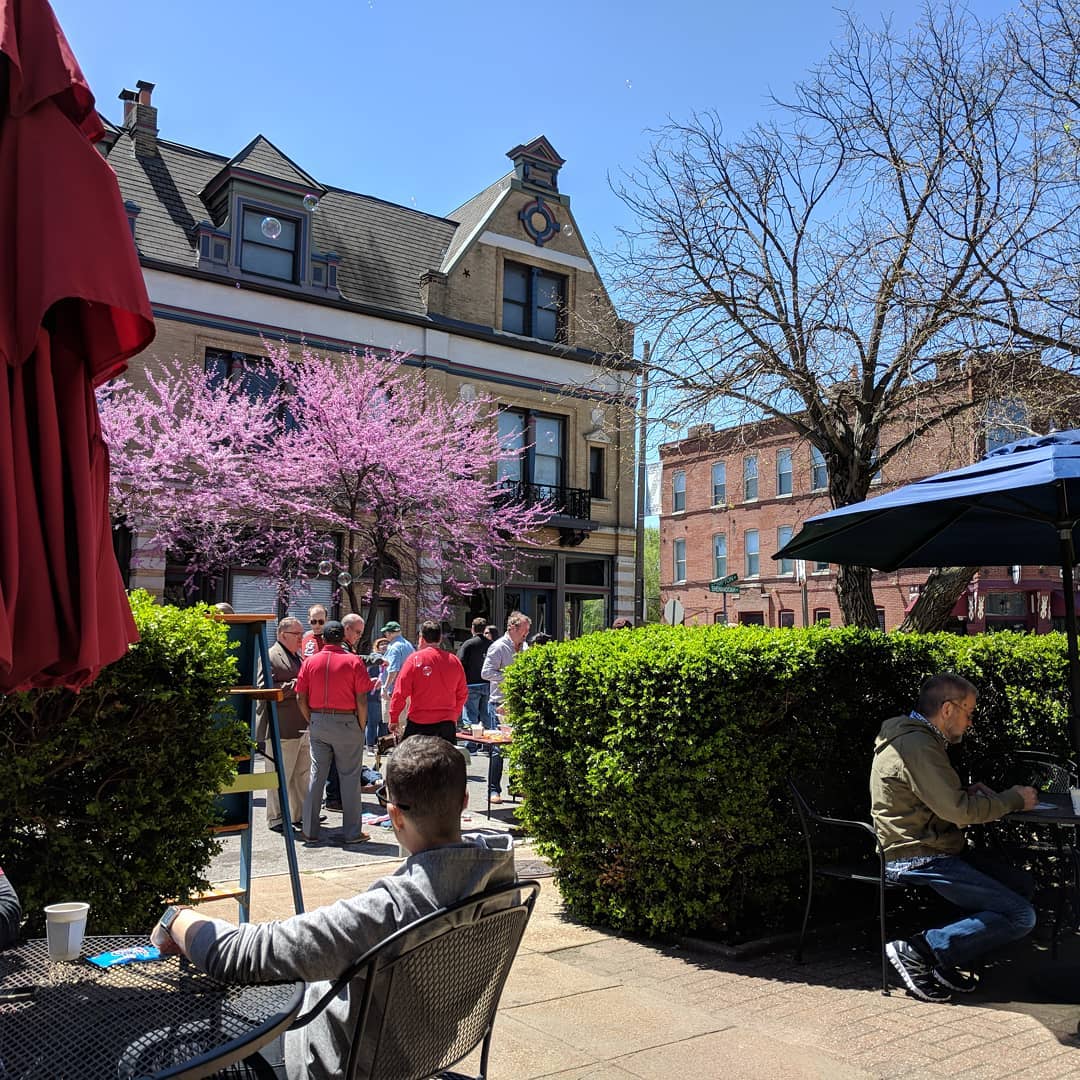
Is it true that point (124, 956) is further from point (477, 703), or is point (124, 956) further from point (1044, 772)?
point (477, 703)

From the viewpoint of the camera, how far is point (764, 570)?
41.1 metres

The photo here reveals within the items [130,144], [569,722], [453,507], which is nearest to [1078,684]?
[569,722]

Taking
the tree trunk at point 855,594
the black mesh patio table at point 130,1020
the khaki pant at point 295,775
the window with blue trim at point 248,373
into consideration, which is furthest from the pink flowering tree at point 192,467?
the black mesh patio table at point 130,1020

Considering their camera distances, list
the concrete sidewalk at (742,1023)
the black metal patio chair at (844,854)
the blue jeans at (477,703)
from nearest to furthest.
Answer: the concrete sidewalk at (742,1023), the black metal patio chair at (844,854), the blue jeans at (477,703)

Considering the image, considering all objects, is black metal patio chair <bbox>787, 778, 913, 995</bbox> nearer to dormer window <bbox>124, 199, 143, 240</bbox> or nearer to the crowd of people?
the crowd of people

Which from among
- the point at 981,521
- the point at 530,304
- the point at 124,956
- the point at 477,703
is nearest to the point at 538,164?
the point at 530,304

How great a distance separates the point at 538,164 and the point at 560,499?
914 centimetres

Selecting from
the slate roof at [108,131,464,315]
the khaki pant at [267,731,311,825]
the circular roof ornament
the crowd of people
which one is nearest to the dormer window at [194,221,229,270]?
the slate roof at [108,131,464,315]

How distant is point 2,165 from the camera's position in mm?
2477

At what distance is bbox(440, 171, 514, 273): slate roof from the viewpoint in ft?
83.0

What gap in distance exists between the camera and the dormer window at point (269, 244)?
21.6m

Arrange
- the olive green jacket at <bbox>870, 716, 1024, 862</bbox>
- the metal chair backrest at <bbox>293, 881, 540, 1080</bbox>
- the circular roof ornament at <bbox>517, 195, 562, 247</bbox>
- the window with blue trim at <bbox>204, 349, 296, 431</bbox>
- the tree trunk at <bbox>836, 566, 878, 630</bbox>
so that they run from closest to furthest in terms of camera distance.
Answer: the metal chair backrest at <bbox>293, 881, 540, 1080</bbox> < the olive green jacket at <bbox>870, 716, 1024, 862</bbox> < the tree trunk at <bbox>836, 566, 878, 630</bbox> < the window with blue trim at <bbox>204, 349, 296, 431</bbox> < the circular roof ornament at <bbox>517, 195, 562, 247</bbox>

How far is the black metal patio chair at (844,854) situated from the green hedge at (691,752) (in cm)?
16

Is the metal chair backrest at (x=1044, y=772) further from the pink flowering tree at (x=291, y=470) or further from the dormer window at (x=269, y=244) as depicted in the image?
the dormer window at (x=269, y=244)
